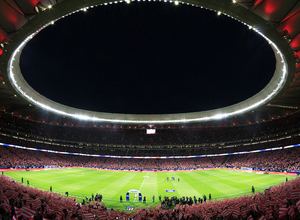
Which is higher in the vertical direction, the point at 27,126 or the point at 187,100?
the point at 187,100

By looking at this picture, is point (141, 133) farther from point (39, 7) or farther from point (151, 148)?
point (39, 7)

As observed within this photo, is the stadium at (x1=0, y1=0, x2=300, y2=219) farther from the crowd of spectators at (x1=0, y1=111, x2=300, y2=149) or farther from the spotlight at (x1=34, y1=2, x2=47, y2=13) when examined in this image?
the crowd of spectators at (x1=0, y1=111, x2=300, y2=149)

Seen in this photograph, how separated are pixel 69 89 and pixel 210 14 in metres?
44.4

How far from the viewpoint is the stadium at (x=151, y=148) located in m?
12.2

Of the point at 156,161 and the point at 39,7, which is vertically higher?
the point at 39,7

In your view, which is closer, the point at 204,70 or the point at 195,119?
the point at 204,70

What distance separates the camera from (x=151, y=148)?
2837 inches

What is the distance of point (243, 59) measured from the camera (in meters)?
41.6

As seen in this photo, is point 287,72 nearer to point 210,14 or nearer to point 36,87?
point 210,14

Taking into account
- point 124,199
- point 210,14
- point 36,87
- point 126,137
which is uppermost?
point 210,14

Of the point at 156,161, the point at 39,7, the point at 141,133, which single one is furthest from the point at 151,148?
the point at 39,7

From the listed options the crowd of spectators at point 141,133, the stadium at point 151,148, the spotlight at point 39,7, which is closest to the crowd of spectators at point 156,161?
the stadium at point 151,148

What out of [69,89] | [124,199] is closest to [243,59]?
[124,199]

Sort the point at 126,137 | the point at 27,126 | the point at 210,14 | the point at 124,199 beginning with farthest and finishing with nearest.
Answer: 1. the point at 126,137
2. the point at 27,126
3. the point at 210,14
4. the point at 124,199
